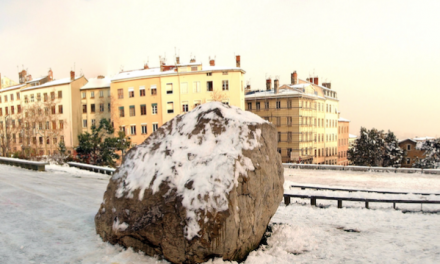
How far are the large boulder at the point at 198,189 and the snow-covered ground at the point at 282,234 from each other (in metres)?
0.42

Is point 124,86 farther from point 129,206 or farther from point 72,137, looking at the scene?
point 129,206

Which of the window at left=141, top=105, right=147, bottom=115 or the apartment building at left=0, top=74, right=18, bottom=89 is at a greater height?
the apartment building at left=0, top=74, right=18, bottom=89

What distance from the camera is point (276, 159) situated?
7.96 m

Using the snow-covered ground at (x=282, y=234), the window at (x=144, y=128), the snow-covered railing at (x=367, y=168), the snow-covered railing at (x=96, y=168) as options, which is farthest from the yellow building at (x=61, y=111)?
the snow-covered ground at (x=282, y=234)

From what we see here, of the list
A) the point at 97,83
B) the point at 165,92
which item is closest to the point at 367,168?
the point at 165,92

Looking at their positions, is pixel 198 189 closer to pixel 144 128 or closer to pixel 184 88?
pixel 184 88

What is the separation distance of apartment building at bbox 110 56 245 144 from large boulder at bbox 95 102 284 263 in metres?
36.8

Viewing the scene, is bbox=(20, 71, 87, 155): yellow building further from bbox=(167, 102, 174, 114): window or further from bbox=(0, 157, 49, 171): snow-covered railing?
bbox=(0, 157, 49, 171): snow-covered railing

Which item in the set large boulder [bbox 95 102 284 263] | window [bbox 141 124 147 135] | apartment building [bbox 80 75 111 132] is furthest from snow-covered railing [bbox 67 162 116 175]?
apartment building [bbox 80 75 111 132]

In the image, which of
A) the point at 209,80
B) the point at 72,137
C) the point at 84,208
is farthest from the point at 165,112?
the point at 84,208

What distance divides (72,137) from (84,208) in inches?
1904

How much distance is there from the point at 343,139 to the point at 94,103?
54.3 meters

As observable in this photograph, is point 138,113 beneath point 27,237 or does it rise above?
above

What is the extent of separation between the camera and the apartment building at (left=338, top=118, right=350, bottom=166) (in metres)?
74.3
